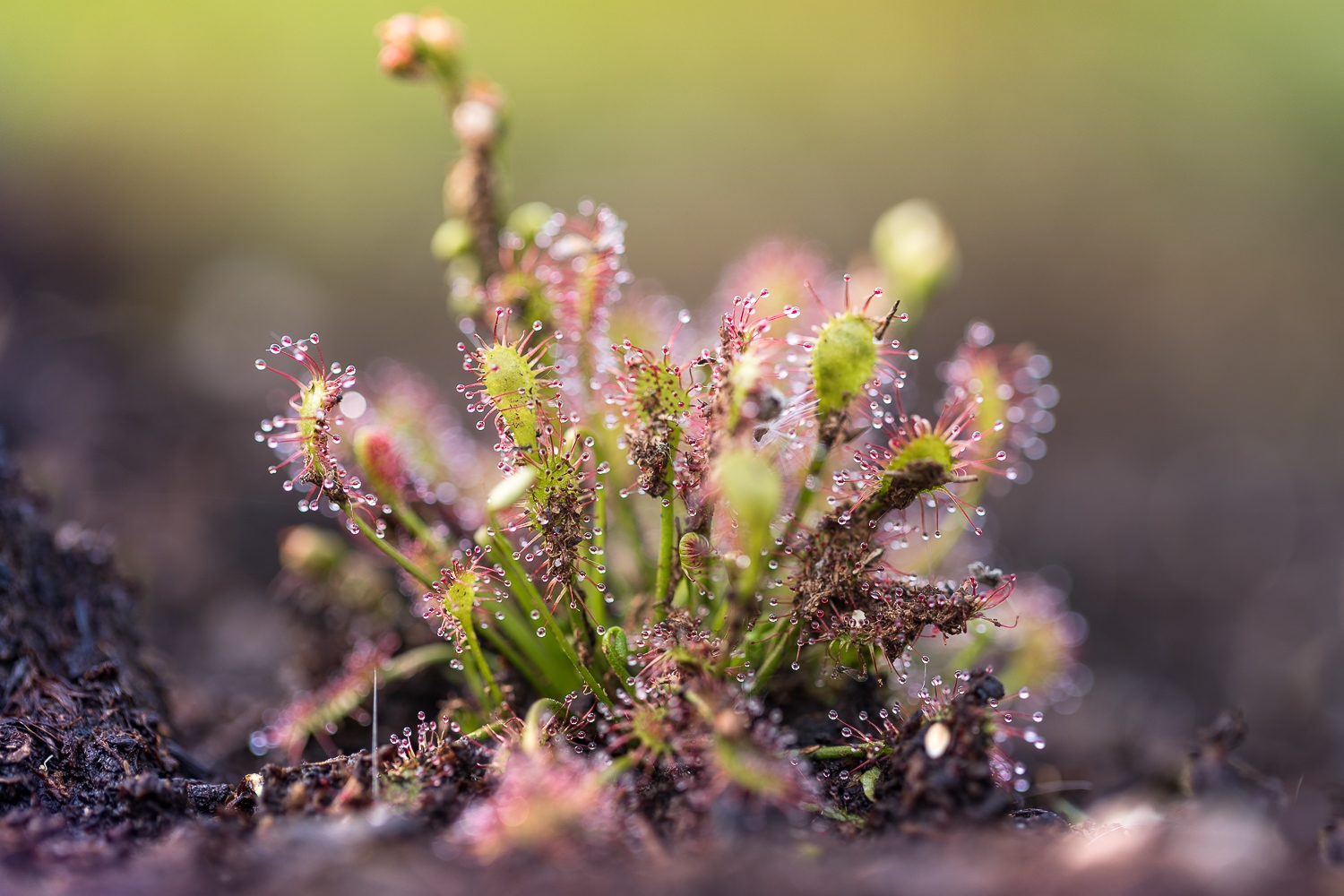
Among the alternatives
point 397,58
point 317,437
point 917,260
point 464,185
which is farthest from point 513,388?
point 917,260

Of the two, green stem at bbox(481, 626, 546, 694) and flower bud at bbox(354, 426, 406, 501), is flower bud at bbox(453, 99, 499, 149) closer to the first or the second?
flower bud at bbox(354, 426, 406, 501)

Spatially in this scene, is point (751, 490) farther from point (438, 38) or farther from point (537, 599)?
point (438, 38)

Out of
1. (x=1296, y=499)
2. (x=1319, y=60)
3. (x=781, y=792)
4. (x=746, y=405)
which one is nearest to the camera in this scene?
(x=781, y=792)

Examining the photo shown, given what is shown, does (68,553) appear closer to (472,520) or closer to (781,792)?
(472,520)

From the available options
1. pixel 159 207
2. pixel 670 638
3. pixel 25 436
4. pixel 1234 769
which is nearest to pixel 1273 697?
pixel 1234 769

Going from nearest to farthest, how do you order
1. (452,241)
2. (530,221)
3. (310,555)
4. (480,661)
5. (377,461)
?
(480,661), (377,461), (530,221), (452,241), (310,555)

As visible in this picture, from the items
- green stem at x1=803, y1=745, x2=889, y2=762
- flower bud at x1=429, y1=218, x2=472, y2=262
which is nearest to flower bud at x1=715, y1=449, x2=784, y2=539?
green stem at x1=803, y1=745, x2=889, y2=762
